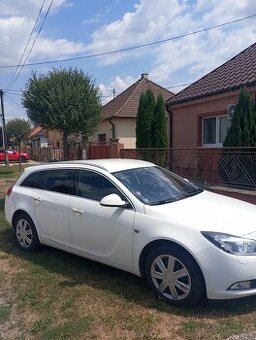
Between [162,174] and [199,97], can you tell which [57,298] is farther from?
[199,97]

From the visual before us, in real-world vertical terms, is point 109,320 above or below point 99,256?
below

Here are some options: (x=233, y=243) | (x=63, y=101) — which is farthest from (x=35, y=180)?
(x=63, y=101)

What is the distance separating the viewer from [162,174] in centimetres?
543

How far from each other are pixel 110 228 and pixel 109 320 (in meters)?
1.13

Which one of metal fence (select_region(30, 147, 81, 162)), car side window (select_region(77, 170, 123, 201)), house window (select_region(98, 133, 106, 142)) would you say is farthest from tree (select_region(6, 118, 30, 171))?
car side window (select_region(77, 170, 123, 201))

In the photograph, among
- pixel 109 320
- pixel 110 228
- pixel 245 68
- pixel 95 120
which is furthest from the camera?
pixel 95 120

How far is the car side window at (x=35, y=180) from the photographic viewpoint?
5.94 metres

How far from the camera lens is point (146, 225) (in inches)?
169

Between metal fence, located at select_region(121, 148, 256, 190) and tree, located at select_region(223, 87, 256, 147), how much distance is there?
46 centimetres

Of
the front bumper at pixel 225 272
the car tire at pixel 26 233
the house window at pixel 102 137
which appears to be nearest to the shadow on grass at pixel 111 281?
the car tire at pixel 26 233

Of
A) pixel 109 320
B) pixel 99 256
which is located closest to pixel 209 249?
pixel 109 320

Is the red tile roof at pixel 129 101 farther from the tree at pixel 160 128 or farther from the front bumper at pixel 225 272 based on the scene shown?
the front bumper at pixel 225 272

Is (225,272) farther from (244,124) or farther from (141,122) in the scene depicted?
(141,122)

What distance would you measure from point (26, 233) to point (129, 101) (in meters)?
22.6
